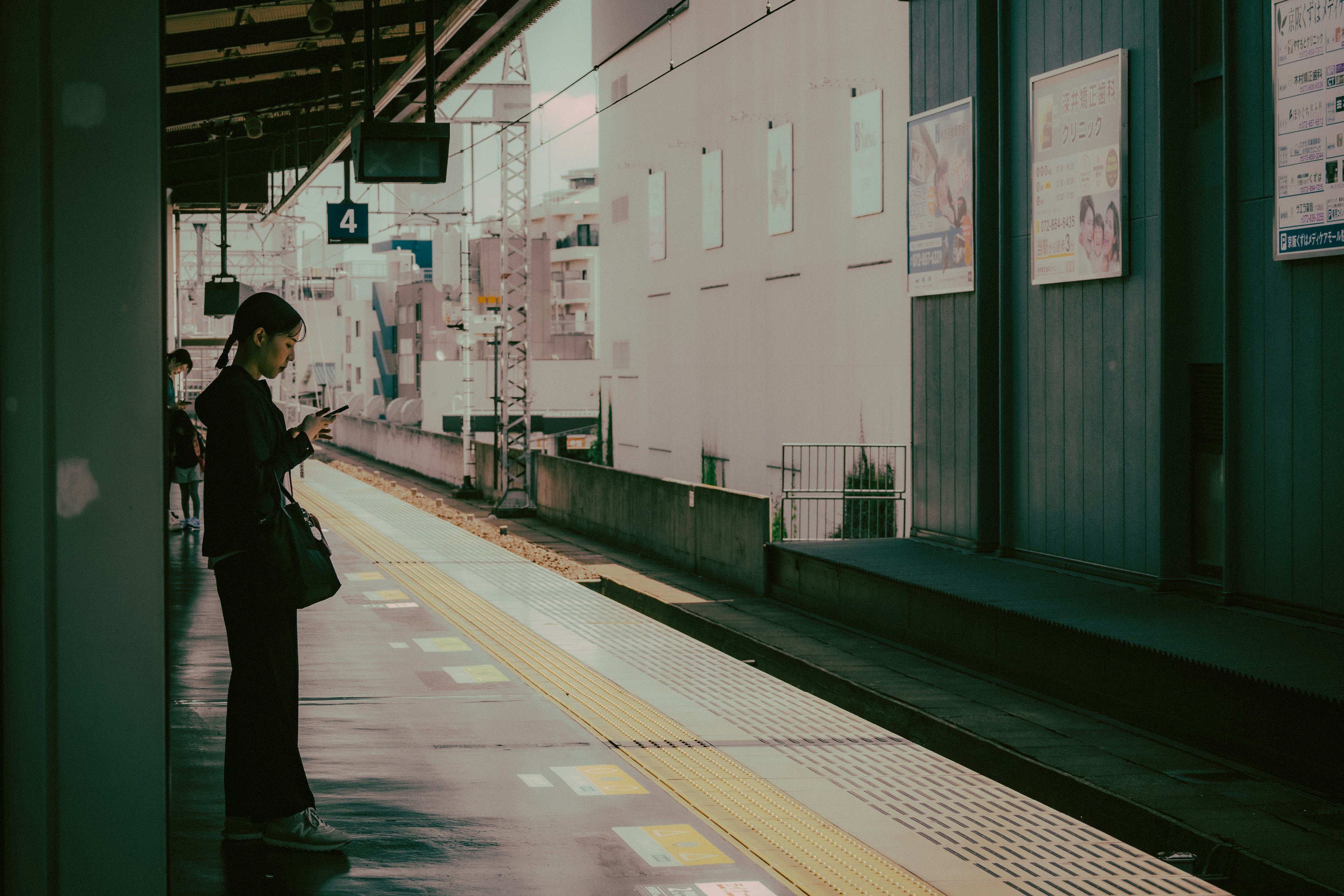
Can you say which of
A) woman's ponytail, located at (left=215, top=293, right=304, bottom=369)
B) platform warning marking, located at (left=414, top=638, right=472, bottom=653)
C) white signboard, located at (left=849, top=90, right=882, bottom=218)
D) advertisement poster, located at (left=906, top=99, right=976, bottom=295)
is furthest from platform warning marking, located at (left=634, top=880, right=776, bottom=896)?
white signboard, located at (left=849, top=90, right=882, bottom=218)

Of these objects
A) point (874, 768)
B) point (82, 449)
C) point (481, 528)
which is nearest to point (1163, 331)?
point (874, 768)

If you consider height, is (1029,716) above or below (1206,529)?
below

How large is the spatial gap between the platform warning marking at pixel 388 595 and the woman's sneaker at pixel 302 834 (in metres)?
6.81

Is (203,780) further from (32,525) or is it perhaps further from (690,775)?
(32,525)

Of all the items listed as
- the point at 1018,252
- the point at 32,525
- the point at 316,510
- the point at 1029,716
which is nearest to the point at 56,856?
the point at 32,525

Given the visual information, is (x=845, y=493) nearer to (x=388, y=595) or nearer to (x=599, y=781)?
(x=388, y=595)

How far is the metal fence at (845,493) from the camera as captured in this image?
18453 millimetres

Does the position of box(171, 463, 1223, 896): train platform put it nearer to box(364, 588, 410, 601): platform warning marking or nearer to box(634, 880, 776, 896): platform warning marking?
box(634, 880, 776, 896): platform warning marking

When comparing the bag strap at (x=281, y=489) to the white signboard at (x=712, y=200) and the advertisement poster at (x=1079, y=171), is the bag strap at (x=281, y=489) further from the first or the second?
the white signboard at (x=712, y=200)

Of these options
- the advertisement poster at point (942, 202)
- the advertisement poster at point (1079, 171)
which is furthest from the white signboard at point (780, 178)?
the advertisement poster at point (1079, 171)

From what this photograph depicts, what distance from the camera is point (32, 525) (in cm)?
271

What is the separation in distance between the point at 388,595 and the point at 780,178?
1426 centimetres

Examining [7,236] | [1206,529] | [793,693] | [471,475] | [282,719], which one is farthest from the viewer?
[471,475]

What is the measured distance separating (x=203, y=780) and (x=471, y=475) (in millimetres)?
21624
